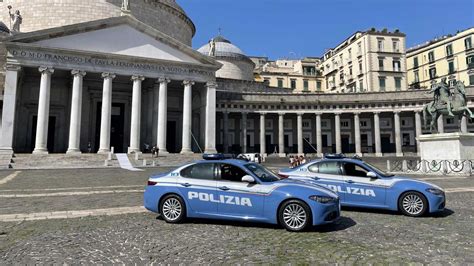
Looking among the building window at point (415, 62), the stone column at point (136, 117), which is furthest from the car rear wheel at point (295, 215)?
the building window at point (415, 62)

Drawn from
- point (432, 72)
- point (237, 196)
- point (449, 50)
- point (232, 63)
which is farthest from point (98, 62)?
point (432, 72)

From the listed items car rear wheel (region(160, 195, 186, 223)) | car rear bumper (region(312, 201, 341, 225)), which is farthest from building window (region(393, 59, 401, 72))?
car rear wheel (region(160, 195, 186, 223))

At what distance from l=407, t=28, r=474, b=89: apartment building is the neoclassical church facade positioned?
10.5 m

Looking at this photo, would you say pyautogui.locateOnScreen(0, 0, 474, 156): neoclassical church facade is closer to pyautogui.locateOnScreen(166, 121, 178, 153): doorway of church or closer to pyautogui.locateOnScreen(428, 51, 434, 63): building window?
pyautogui.locateOnScreen(166, 121, 178, 153): doorway of church

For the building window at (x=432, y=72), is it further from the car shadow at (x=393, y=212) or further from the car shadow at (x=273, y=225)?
the car shadow at (x=273, y=225)

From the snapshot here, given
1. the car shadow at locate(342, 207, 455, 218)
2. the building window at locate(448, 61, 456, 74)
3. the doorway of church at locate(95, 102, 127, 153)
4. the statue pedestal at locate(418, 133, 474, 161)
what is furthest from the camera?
the building window at locate(448, 61, 456, 74)

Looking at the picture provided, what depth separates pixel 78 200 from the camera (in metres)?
9.96

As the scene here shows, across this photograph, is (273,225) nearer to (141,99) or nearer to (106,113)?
(106,113)

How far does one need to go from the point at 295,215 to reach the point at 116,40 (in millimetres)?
31095

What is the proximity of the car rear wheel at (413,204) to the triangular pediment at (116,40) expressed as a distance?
29938 mm

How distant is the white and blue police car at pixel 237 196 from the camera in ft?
20.1

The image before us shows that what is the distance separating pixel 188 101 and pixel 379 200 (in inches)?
1140

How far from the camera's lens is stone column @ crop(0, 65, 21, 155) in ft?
90.8

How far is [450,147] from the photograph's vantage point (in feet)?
64.3
